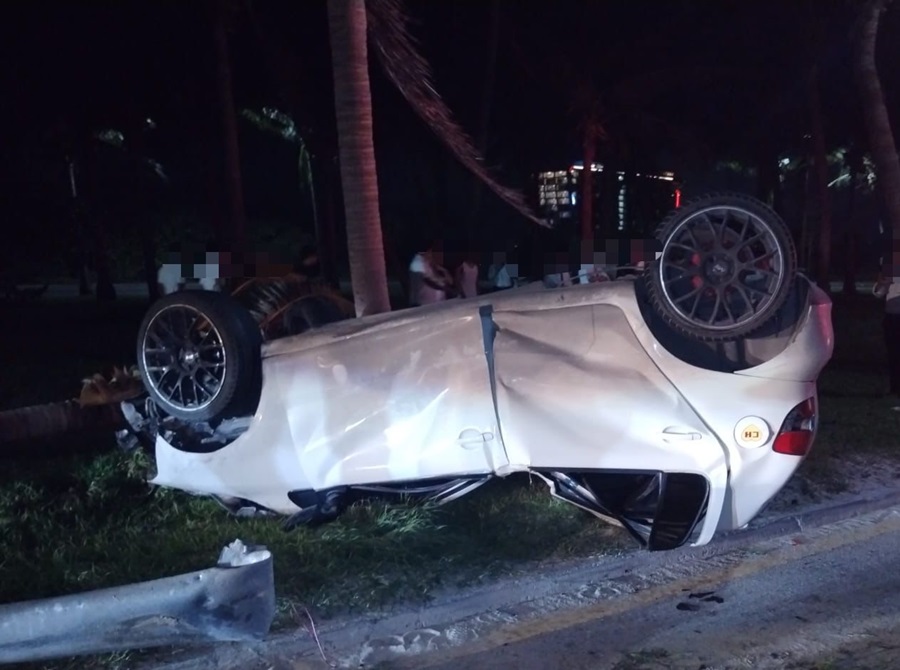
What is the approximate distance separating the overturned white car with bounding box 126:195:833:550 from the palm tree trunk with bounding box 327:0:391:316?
8.24 ft

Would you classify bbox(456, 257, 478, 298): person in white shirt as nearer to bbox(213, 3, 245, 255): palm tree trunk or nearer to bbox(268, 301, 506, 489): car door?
bbox(213, 3, 245, 255): palm tree trunk

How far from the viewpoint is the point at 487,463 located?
5.27 m

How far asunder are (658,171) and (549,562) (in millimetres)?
18912

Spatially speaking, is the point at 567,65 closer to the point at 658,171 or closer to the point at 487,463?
the point at 658,171

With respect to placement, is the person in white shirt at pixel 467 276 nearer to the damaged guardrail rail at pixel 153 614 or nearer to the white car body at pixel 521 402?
the white car body at pixel 521 402

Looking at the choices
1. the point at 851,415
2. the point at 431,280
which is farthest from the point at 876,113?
the point at 431,280

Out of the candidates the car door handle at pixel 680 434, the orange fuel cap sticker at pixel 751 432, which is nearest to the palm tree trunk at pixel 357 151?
the car door handle at pixel 680 434

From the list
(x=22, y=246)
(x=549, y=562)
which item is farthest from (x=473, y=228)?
(x=549, y=562)

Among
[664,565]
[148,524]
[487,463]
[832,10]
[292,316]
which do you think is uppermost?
[832,10]

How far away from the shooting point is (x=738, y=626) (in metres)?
4.93

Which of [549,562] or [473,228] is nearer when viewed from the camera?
[549,562]

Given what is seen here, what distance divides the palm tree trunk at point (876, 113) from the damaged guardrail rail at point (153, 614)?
34.3ft

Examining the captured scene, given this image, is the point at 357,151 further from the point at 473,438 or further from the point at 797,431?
the point at 797,431

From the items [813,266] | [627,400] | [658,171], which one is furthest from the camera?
[813,266]
